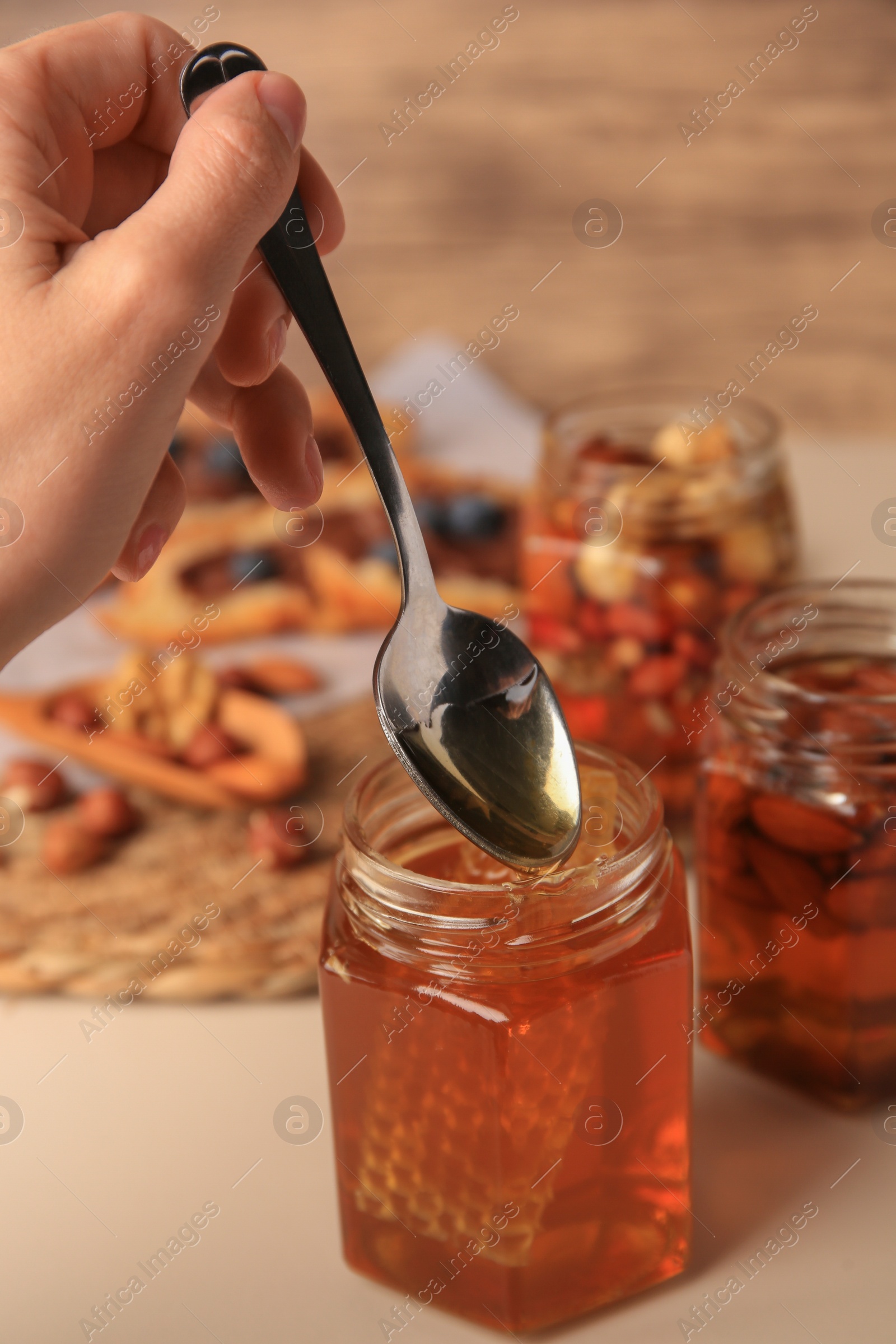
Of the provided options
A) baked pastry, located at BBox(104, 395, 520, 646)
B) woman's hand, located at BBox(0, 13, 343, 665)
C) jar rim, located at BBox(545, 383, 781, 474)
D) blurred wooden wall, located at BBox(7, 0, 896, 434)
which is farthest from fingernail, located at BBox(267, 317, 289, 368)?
blurred wooden wall, located at BBox(7, 0, 896, 434)

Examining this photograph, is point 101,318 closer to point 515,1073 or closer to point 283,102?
point 283,102

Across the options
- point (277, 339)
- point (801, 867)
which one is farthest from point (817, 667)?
point (277, 339)

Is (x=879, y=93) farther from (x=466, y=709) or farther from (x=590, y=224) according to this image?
(x=466, y=709)

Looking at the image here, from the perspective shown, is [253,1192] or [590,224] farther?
[590,224]

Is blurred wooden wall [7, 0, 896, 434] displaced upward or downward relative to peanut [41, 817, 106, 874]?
downward

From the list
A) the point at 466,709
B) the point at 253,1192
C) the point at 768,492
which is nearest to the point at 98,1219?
the point at 253,1192

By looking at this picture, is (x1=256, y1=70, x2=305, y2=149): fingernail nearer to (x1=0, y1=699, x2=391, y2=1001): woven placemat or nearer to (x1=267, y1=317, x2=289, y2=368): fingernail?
(x1=267, y1=317, x2=289, y2=368): fingernail

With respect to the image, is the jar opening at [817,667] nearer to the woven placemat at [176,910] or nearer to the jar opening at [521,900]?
the jar opening at [521,900]
